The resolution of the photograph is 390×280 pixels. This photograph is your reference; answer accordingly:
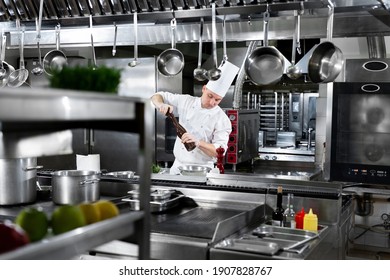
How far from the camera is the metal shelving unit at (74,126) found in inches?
40.1

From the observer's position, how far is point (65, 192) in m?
2.61

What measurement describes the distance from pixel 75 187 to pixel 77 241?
1.48m

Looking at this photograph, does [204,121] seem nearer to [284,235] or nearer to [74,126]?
[284,235]

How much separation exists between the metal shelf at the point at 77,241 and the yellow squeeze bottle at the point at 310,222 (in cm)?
138

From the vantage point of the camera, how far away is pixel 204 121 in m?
4.45

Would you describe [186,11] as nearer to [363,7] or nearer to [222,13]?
[222,13]

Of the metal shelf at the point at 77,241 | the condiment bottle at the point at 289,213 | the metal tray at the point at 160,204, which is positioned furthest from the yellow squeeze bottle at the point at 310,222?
the metal shelf at the point at 77,241

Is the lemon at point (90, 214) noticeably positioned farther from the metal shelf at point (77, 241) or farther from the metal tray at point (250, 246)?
the metal tray at point (250, 246)

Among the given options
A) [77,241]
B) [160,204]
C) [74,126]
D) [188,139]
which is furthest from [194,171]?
[77,241]

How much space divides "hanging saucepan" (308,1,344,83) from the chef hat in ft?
3.63

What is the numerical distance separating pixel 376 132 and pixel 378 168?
252mm

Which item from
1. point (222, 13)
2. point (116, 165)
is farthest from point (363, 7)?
point (116, 165)
